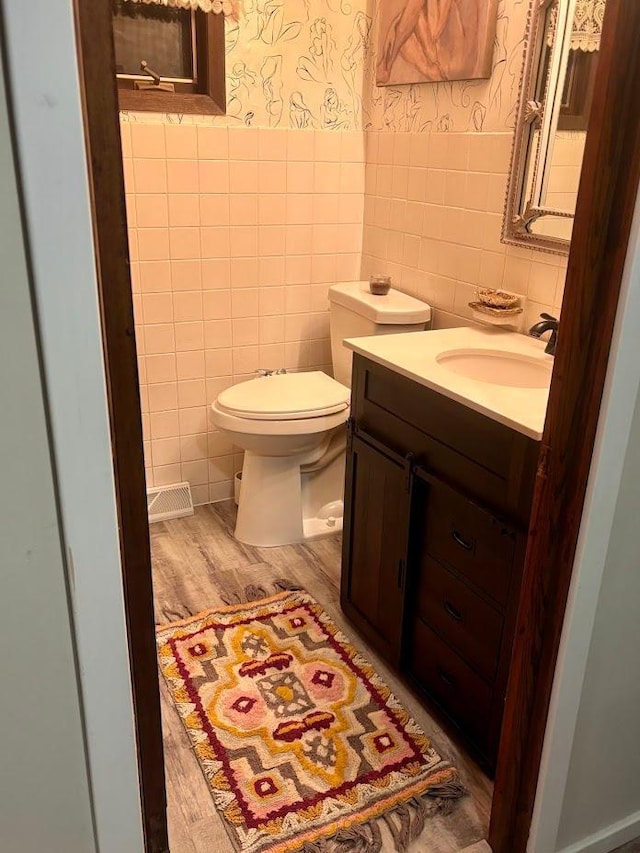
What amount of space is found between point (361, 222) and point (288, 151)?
15.2 inches

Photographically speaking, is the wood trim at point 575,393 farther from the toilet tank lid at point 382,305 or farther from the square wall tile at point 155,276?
the square wall tile at point 155,276

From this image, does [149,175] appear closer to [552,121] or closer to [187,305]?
[187,305]

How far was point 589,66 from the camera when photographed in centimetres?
177

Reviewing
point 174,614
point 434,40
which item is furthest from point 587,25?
point 174,614

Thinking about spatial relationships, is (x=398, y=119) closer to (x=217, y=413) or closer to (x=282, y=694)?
(x=217, y=413)

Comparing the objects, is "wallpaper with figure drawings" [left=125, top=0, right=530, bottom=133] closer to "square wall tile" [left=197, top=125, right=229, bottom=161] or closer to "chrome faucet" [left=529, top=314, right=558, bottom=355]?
"square wall tile" [left=197, top=125, right=229, bottom=161]

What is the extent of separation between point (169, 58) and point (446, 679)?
212cm

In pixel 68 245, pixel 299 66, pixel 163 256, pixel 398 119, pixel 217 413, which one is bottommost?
pixel 217 413

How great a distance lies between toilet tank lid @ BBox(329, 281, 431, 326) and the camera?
7.48 ft

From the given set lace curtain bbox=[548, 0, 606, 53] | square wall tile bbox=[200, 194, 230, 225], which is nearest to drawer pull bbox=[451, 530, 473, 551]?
lace curtain bbox=[548, 0, 606, 53]

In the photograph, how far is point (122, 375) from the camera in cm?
89

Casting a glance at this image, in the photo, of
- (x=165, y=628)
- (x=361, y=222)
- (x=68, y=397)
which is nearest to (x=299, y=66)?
(x=361, y=222)

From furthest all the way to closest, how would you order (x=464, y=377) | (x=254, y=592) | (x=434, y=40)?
(x=254, y=592) < (x=434, y=40) < (x=464, y=377)

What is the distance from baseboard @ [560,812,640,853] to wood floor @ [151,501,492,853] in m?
0.19
